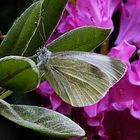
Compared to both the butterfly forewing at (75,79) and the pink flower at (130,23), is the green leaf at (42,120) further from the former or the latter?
the pink flower at (130,23)

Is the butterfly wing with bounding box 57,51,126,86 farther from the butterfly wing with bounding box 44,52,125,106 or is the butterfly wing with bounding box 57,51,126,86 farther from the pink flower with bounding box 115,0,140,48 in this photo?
the pink flower with bounding box 115,0,140,48

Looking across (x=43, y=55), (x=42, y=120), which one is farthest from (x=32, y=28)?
(x=42, y=120)

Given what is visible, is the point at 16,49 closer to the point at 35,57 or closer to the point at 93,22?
the point at 35,57

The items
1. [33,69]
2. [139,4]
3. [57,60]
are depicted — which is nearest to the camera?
[33,69]

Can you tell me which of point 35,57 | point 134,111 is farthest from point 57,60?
point 134,111

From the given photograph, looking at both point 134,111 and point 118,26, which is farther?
point 118,26

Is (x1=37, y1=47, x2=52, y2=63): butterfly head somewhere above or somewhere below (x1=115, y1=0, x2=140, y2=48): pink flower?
above

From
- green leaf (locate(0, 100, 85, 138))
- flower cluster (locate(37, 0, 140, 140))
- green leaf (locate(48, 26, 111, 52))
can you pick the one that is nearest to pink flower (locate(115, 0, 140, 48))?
flower cluster (locate(37, 0, 140, 140))
